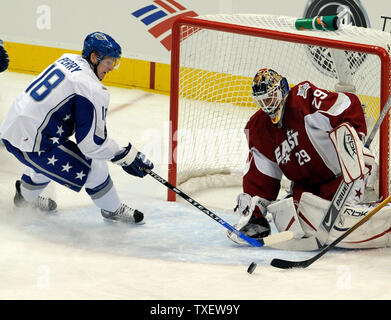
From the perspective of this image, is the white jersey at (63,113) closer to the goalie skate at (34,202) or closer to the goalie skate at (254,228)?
the goalie skate at (34,202)

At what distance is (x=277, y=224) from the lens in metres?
3.87

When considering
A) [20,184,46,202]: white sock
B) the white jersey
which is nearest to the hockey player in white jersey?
the white jersey

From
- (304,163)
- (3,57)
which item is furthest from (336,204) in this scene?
(3,57)

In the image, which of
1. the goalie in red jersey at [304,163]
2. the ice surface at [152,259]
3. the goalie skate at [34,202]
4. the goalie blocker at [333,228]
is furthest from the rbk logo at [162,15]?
the goalie blocker at [333,228]

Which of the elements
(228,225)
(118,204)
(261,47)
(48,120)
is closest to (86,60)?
(48,120)

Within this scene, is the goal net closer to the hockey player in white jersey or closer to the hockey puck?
the hockey player in white jersey

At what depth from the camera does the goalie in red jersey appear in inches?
145

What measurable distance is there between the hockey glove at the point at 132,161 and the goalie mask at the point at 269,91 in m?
0.59

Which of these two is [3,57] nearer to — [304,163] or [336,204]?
[304,163]

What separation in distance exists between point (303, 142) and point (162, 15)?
269 cm

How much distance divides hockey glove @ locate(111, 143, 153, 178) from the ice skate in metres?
0.26

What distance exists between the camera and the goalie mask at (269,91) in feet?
12.1

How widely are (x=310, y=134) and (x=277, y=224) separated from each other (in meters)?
0.43

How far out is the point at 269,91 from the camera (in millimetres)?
3670
